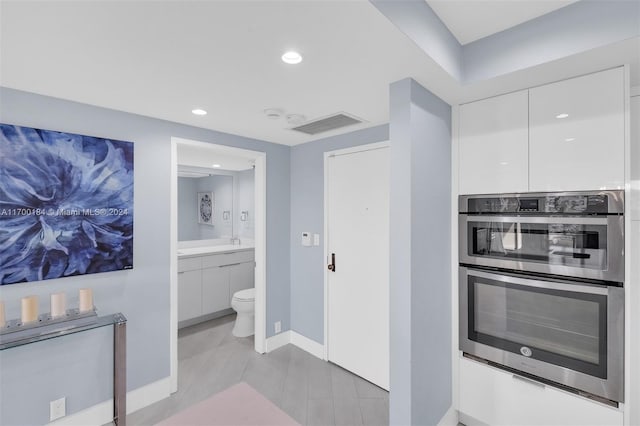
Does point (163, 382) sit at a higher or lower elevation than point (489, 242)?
lower

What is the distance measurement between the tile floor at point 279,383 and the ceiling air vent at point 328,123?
2.31 metres

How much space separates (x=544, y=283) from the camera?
1787 millimetres

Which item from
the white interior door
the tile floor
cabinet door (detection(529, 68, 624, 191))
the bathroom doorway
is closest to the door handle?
the white interior door

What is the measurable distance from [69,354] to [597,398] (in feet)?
10.6

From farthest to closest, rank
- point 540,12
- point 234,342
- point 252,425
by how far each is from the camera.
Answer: point 234,342, point 540,12, point 252,425

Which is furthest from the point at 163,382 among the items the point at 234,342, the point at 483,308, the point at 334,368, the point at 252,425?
the point at 483,308

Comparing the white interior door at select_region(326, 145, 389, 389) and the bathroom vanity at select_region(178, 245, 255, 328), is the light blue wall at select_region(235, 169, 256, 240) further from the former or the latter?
the white interior door at select_region(326, 145, 389, 389)

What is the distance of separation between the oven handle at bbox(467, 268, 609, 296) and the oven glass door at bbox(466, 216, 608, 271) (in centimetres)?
10

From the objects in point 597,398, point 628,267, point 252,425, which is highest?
point 628,267

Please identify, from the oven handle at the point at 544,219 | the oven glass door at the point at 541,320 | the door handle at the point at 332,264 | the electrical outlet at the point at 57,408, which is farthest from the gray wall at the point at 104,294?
the oven glass door at the point at 541,320

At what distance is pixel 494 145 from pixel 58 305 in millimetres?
2960

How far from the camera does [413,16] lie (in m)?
1.32

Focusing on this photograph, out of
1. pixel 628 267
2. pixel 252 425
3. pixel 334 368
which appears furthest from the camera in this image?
pixel 334 368

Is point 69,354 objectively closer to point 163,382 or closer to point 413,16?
point 163,382
